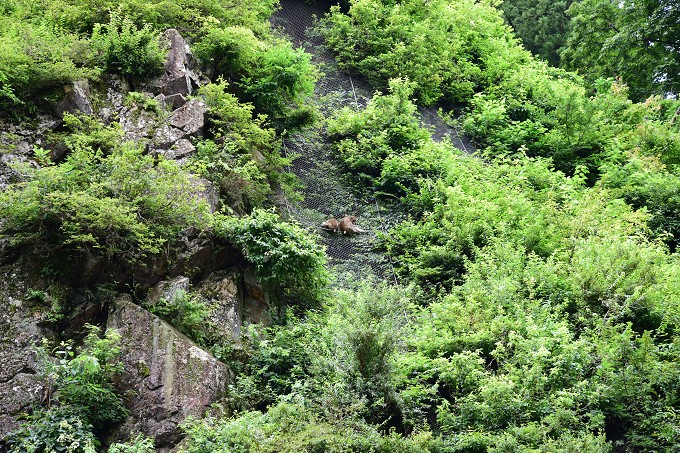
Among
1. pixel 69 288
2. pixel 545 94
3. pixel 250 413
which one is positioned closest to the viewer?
pixel 250 413

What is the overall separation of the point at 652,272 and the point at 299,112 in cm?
668

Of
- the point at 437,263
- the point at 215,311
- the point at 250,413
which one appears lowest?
the point at 250,413

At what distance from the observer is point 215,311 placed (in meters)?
8.93

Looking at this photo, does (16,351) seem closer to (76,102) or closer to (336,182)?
(76,102)

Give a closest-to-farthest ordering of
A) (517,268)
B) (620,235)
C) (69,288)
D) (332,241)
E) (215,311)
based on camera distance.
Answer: (69,288), (215,311), (517,268), (620,235), (332,241)

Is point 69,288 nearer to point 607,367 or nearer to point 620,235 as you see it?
point 607,367

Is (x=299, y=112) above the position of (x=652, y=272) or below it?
above

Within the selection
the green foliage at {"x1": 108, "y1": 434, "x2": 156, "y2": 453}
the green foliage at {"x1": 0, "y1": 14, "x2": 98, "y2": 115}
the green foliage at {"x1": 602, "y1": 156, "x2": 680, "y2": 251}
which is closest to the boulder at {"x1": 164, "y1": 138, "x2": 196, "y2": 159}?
the green foliage at {"x1": 0, "y1": 14, "x2": 98, "y2": 115}

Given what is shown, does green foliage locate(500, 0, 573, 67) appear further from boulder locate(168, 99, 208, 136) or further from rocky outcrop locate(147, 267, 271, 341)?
rocky outcrop locate(147, 267, 271, 341)

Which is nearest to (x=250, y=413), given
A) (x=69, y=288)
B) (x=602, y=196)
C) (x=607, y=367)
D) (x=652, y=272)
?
(x=69, y=288)

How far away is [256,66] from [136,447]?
7.65 m

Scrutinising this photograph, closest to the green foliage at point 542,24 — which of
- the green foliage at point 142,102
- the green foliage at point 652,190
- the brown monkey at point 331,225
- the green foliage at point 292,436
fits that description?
the green foliage at point 652,190

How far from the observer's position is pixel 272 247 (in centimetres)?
933

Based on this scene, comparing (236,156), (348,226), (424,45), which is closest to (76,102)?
(236,156)
